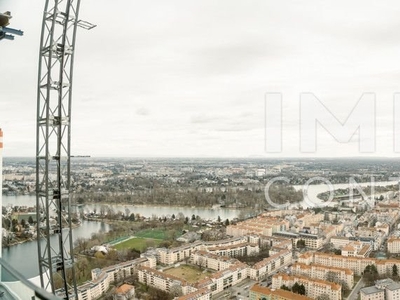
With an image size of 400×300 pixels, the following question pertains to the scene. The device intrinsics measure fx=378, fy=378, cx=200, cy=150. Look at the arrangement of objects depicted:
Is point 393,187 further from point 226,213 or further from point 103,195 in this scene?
point 103,195

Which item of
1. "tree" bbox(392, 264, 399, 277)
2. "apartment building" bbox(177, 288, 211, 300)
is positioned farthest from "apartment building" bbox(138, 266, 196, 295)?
"tree" bbox(392, 264, 399, 277)

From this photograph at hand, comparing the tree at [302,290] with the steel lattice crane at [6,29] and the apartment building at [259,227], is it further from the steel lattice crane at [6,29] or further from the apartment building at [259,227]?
the steel lattice crane at [6,29]

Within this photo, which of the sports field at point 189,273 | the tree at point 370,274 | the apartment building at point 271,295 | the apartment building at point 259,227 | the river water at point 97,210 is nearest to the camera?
the apartment building at point 271,295

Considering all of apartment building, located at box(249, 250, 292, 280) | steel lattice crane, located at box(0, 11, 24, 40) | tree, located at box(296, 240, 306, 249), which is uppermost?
steel lattice crane, located at box(0, 11, 24, 40)

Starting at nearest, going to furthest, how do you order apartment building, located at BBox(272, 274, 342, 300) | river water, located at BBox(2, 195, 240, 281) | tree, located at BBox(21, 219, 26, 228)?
river water, located at BBox(2, 195, 240, 281)
apartment building, located at BBox(272, 274, 342, 300)
tree, located at BBox(21, 219, 26, 228)

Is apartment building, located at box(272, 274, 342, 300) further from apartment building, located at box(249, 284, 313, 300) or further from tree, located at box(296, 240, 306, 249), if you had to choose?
tree, located at box(296, 240, 306, 249)

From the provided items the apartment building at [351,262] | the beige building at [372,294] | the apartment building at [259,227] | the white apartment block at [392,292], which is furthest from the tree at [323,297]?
the apartment building at [259,227]
